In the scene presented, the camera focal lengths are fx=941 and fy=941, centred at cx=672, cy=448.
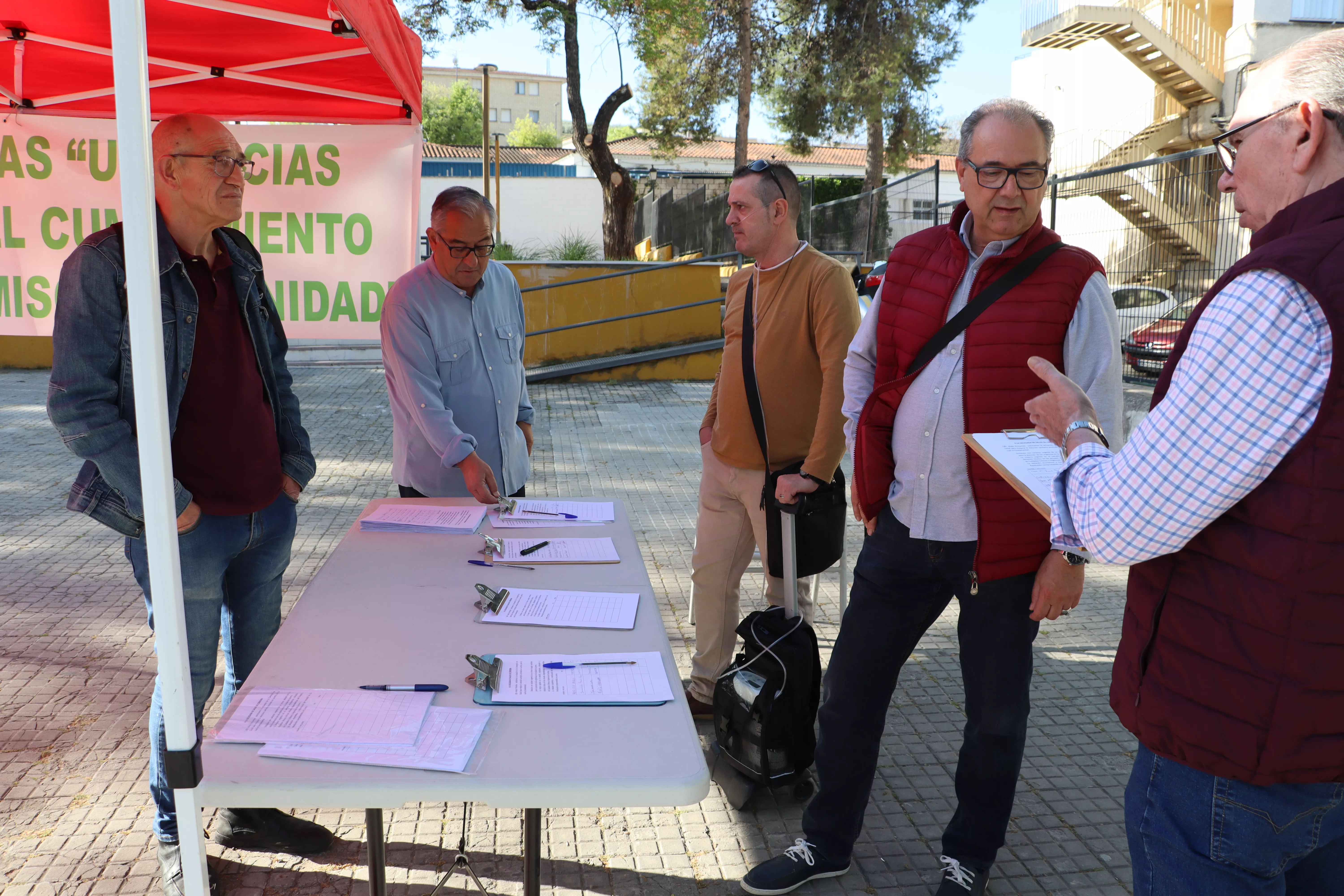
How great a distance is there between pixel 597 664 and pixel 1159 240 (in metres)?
5.73

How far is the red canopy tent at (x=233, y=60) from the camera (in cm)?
283

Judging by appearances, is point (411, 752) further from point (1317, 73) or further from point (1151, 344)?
point (1151, 344)

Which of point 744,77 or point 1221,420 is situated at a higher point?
point 744,77

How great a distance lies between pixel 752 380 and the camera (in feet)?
10.7

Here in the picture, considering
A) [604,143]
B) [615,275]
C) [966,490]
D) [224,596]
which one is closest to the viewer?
[966,490]

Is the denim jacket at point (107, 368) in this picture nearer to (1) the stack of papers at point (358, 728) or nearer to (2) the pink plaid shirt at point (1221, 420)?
(1) the stack of papers at point (358, 728)

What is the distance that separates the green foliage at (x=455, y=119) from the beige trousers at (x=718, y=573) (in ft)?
189

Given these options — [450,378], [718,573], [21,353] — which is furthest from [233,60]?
[21,353]

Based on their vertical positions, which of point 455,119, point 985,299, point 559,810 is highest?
point 455,119

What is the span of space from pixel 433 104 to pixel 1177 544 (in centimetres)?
6586

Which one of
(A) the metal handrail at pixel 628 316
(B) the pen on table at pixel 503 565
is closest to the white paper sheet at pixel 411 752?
(B) the pen on table at pixel 503 565

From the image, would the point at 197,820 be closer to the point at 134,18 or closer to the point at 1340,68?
the point at 134,18

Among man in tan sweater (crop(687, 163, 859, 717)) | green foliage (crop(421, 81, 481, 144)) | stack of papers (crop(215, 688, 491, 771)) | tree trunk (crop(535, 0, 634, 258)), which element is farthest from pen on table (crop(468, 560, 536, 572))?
green foliage (crop(421, 81, 481, 144))

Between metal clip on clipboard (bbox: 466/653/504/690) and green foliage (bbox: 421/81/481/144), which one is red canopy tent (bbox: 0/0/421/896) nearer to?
metal clip on clipboard (bbox: 466/653/504/690)
